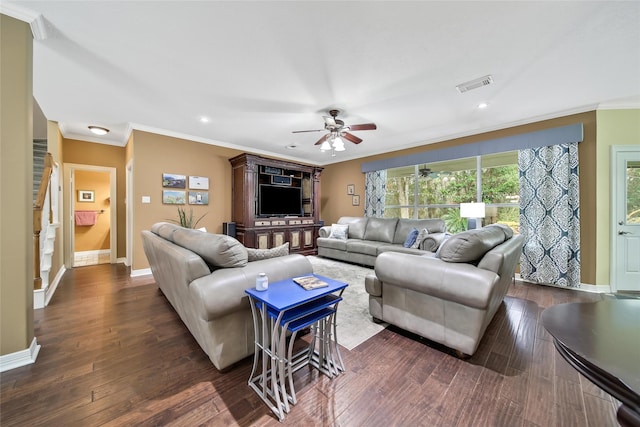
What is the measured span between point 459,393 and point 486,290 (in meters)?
0.69

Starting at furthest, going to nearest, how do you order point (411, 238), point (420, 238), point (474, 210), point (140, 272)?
point (411, 238) → point (420, 238) → point (140, 272) → point (474, 210)

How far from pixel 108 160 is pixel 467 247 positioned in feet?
21.3

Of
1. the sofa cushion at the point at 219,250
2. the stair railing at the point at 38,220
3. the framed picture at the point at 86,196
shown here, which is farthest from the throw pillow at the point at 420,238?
the framed picture at the point at 86,196

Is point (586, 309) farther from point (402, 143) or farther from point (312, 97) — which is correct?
point (402, 143)

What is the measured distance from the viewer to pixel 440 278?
1881 millimetres

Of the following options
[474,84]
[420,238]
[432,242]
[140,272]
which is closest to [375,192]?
[420,238]

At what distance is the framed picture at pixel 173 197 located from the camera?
4.42 meters

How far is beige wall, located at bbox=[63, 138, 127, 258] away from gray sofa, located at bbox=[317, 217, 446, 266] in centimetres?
437

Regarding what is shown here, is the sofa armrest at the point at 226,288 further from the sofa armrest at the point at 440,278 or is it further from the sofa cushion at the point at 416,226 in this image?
the sofa cushion at the point at 416,226

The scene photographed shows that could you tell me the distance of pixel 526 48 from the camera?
2.14m

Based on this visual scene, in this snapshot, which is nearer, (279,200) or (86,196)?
(279,200)

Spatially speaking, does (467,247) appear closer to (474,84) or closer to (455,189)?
(474,84)

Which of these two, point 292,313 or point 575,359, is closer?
point 575,359

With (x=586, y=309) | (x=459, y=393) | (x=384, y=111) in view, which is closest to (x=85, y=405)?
(x=459, y=393)
